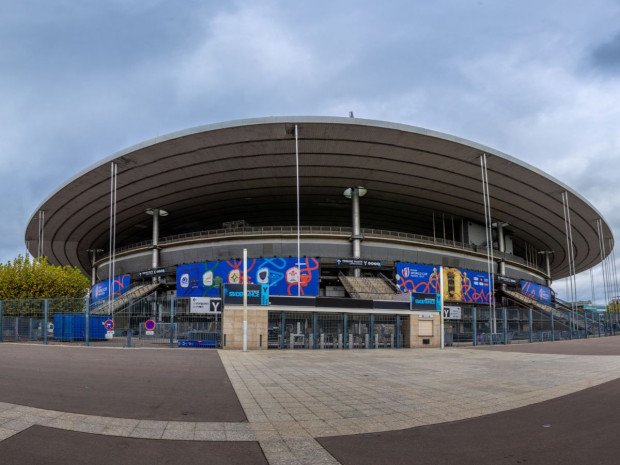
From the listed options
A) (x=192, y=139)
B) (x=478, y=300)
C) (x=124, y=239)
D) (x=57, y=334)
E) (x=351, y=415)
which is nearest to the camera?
(x=351, y=415)

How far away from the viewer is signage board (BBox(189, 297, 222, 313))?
24.0 metres

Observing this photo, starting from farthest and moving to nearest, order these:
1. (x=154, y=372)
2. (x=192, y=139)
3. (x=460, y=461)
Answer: (x=192, y=139)
(x=154, y=372)
(x=460, y=461)

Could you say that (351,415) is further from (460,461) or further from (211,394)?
(211,394)

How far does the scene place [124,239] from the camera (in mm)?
63812

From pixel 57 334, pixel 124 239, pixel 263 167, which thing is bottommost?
pixel 57 334

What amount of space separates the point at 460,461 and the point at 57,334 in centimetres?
2635

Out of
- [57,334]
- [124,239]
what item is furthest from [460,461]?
[124,239]

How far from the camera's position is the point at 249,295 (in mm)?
23219

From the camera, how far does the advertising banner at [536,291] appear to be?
186 feet

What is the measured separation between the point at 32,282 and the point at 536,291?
57.1 meters

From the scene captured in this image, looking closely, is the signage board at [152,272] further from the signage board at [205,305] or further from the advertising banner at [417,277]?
the signage board at [205,305]

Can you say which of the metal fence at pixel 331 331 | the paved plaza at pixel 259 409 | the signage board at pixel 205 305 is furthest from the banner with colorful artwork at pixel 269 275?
the paved plaza at pixel 259 409

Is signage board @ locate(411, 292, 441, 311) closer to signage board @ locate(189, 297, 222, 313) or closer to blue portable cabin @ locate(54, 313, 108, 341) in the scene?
signage board @ locate(189, 297, 222, 313)

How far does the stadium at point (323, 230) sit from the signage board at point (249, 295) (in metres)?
0.09
